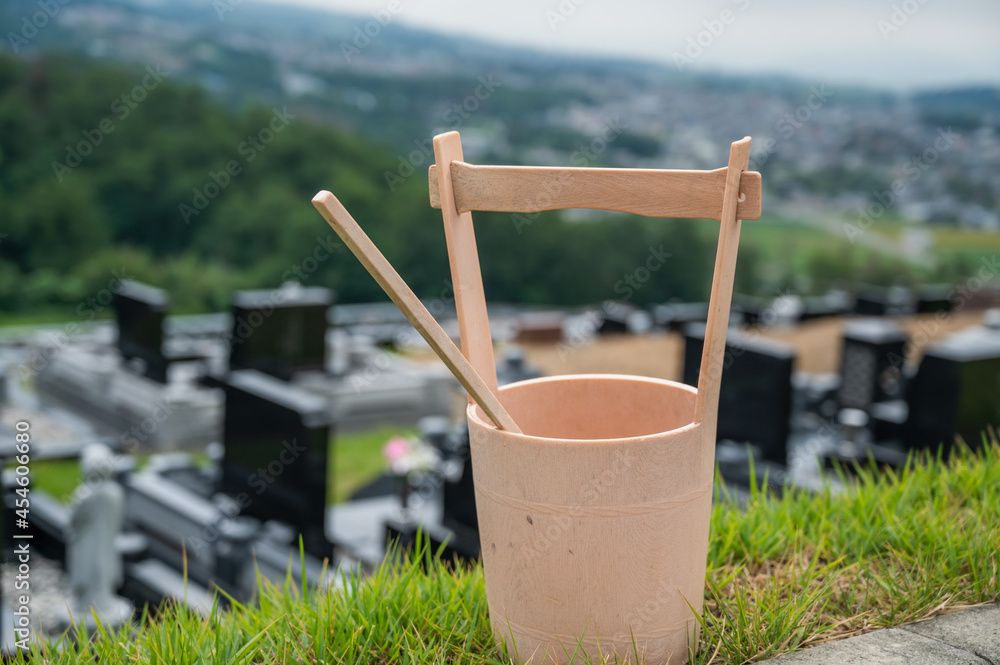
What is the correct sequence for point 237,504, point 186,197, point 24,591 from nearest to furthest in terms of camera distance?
point 24,591 < point 237,504 < point 186,197

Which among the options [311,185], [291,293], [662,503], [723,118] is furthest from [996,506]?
[311,185]

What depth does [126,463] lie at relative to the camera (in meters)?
6.96

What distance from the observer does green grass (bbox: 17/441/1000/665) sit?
1607mm

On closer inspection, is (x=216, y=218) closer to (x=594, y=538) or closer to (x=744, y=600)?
(x=744, y=600)

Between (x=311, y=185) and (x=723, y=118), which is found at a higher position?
(x=723, y=118)

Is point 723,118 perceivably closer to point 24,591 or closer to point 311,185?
point 311,185

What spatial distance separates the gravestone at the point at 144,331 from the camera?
413 inches

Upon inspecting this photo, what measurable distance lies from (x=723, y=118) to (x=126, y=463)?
3357 cm

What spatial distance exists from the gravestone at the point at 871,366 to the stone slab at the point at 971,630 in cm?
762
